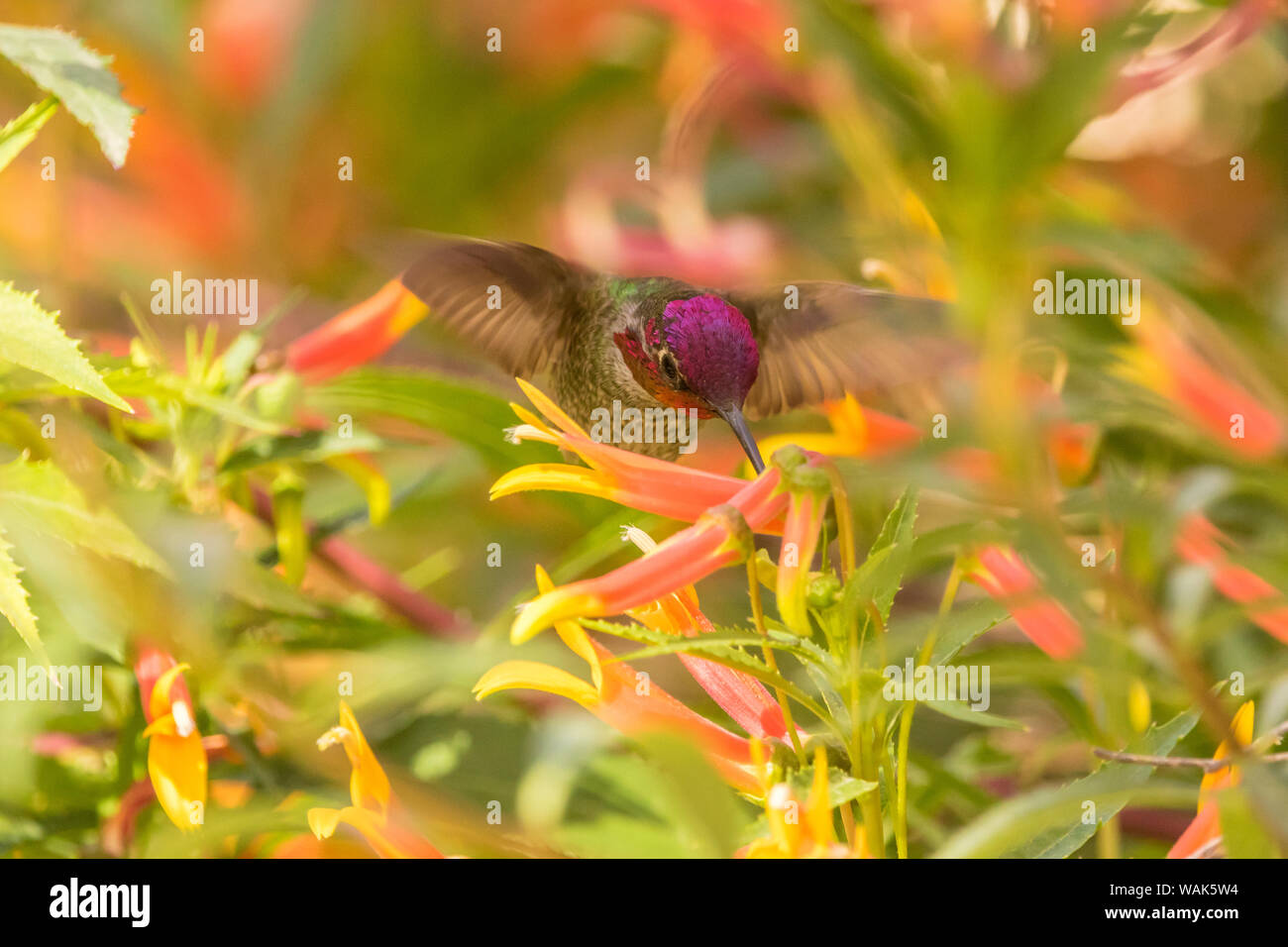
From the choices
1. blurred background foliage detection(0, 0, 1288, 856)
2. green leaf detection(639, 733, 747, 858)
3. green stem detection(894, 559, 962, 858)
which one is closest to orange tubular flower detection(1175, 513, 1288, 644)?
blurred background foliage detection(0, 0, 1288, 856)

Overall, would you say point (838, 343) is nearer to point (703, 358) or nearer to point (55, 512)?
point (703, 358)

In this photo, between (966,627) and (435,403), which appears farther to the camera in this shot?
(435,403)

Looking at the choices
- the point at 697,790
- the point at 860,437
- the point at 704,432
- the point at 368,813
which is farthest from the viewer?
the point at 704,432

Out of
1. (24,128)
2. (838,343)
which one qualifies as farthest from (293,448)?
(838,343)

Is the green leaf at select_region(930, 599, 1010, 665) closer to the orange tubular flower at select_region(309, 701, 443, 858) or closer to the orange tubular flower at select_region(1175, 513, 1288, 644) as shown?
the orange tubular flower at select_region(1175, 513, 1288, 644)
